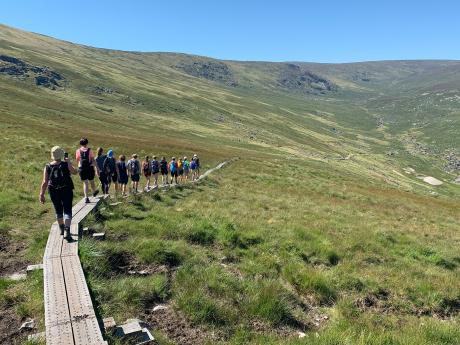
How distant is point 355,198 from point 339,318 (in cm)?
2893

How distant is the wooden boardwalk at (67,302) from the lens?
6.28m

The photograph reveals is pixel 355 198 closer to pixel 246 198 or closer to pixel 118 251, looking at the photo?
pixel 246 198

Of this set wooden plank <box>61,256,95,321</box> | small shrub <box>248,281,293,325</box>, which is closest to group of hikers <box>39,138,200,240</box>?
wooden plank <box>61,256,95,321</box>

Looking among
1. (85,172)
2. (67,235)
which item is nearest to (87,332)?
(67,235)

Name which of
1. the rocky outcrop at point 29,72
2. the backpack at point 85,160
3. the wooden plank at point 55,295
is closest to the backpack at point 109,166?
the backpack at point 85,160

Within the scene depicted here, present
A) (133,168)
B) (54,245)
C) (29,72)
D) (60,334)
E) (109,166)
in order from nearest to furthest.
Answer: (60,334) < (54,245) < (109,166) < (133,168) < (29,72)

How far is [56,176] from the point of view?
37.4 ft

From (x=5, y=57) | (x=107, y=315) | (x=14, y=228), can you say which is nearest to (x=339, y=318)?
(x=107, y=315)

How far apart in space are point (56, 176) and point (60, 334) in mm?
5979

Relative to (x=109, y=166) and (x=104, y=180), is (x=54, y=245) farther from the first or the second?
(x=109, y=166)

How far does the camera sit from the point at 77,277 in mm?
8234

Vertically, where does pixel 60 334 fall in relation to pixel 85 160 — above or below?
below

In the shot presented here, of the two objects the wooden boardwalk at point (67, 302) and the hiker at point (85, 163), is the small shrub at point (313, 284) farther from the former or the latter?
the hiker at point (85, 163)

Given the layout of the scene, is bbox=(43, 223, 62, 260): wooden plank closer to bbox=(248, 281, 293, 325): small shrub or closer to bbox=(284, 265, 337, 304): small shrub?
bbox=(248, 281, 293, 325): small shrub
